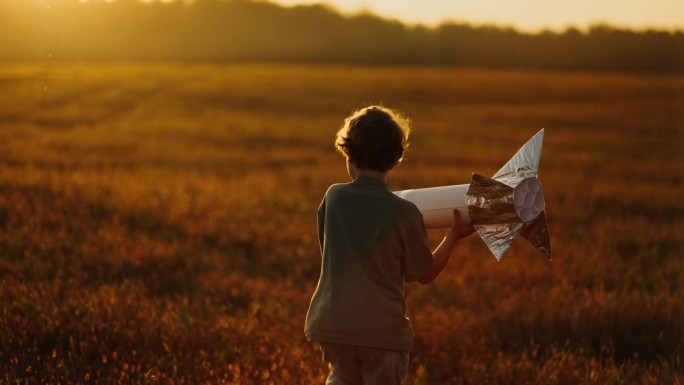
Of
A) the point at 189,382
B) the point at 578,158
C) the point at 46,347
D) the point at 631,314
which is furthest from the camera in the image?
the point at 578,158

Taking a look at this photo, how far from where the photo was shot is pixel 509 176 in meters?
3.28

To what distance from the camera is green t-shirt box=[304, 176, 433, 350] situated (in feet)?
9.90

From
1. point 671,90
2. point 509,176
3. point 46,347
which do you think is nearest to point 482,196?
point 509,176

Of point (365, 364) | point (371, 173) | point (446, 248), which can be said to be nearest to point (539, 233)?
point (446, 248)

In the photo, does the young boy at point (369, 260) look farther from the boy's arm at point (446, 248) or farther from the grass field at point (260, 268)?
the grass field at point (260, 268)

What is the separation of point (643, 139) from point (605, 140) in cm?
176

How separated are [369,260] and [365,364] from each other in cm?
40

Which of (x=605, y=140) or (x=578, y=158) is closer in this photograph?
(x=578, y=158)

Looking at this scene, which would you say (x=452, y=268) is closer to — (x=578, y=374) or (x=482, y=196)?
(x=578, y=374)

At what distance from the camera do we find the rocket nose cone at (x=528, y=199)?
10.6 feet

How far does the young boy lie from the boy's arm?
46mm

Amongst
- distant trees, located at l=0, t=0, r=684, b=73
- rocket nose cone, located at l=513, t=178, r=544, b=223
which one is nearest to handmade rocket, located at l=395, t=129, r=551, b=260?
rocket nose cone, located at l=513, t=178, r=544, b=223

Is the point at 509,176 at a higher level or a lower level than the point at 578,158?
higher

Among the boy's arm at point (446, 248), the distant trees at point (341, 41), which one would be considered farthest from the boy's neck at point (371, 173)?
the distant trees at point (341, 41)
